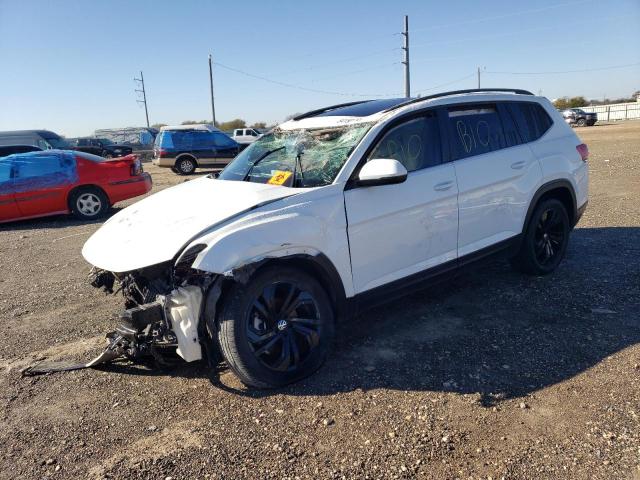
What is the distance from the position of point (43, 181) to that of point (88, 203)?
930 mm

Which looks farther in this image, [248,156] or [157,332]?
[248,156]

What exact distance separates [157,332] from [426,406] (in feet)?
5.81

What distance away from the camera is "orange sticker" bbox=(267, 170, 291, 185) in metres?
3.76

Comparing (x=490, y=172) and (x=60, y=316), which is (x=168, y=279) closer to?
(x=60, y=316)

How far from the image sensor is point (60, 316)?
195 inches

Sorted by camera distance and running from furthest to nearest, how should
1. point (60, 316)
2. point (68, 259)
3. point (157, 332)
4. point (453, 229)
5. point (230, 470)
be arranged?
point (68, 259), point (60, 316), point (453, 229), point (157, 332), point (230, 470)

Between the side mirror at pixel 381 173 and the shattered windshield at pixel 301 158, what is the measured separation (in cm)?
22

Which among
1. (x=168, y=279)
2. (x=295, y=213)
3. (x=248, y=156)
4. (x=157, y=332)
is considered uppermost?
(x=248, y=156)

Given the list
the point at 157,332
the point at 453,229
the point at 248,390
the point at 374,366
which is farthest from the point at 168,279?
the point at 453,229

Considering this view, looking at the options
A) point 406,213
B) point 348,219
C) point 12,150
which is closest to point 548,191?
point 406,213

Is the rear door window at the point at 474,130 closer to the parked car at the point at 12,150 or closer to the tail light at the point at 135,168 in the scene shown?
the tail light at the point at 135,168

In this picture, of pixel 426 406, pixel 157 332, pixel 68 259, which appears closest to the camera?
pixel 426 406

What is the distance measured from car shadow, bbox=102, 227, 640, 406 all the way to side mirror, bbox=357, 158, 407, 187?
4.22ft

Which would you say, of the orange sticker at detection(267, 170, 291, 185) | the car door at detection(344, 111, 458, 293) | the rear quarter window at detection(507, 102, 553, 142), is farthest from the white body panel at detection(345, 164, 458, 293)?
the rear quarter window at detection(507, 102, 553, 142)
